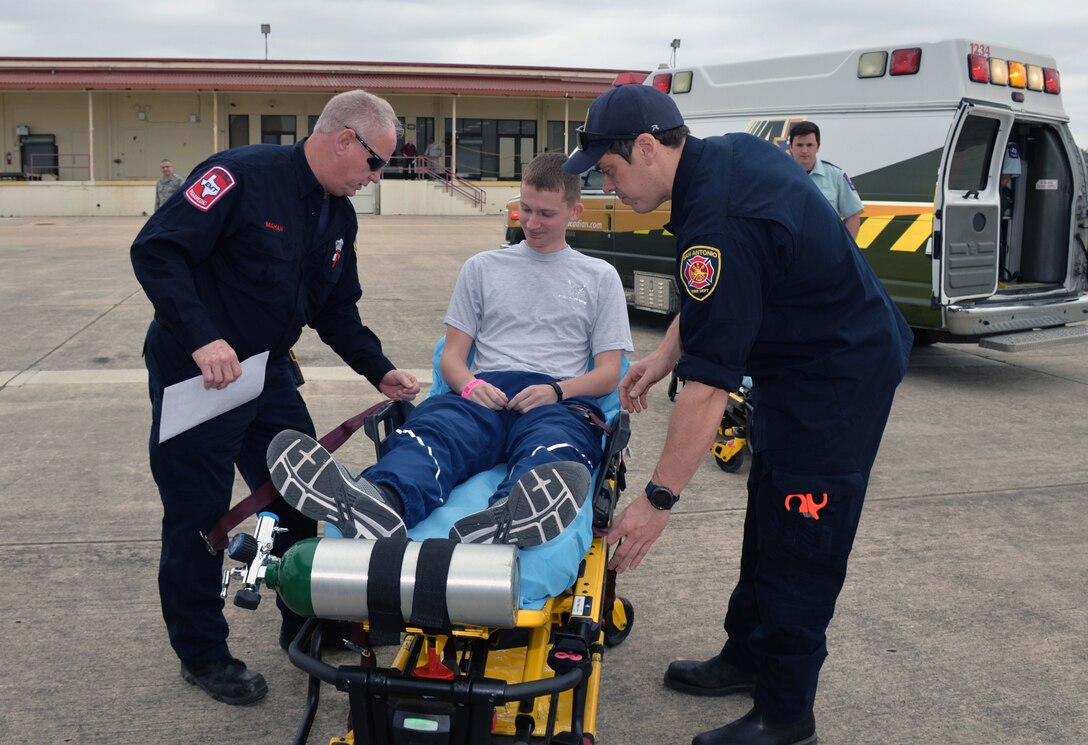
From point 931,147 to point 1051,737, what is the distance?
5364mm

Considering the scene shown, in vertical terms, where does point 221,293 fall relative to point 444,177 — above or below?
below

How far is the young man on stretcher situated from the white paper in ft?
1.67

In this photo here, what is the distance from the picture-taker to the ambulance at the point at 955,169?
7.42 m

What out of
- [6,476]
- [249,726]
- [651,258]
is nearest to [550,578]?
[249,726]

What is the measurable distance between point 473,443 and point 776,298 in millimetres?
1118

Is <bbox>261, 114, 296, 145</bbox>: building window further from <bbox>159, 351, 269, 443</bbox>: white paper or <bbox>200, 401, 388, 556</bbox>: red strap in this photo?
<bbox>200, 401, 388, 556</bbox>: red strap

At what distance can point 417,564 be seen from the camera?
2273 millimetres

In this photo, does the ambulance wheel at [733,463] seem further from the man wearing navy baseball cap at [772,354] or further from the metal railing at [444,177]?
the metal railing at [444,177]

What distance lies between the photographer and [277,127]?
3666 cm

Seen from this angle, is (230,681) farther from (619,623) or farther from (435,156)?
(435,156)

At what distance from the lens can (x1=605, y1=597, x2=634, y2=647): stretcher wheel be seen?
3541 mm

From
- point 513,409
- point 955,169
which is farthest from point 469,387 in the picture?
point 955,169

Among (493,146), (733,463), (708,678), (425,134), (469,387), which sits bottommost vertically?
(708,678)

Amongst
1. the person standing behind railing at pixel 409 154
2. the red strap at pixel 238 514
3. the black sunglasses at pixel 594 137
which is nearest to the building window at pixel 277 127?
the person standing behind railing at pixel 409 154
